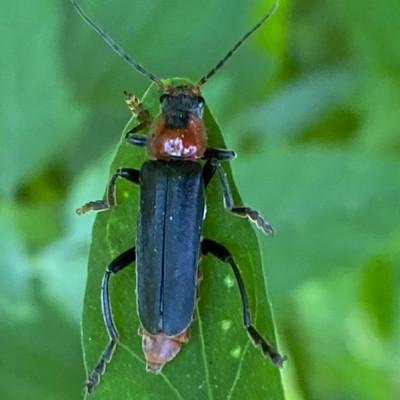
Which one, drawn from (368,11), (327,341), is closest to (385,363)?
(327,341)

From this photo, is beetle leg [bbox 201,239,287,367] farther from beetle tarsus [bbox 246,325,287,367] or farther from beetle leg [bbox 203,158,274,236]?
beetle leg [bbox 203,158,274,236]

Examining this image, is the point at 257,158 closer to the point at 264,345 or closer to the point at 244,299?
the point at 244,299

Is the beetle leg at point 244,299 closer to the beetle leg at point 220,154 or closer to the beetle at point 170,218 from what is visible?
the beetle at point 170,218

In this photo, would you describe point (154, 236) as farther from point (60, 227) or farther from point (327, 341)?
point (327, 341)

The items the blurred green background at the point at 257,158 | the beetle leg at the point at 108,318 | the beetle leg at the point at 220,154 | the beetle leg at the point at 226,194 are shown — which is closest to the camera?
the beetle leg at the point at 108,318

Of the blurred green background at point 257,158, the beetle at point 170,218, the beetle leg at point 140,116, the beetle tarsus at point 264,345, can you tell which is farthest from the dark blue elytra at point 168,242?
the blurred green background at point 257,158

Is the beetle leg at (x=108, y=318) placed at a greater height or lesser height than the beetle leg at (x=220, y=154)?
lesser

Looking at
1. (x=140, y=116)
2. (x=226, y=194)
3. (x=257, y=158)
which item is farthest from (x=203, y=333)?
(x=257, y=158)
